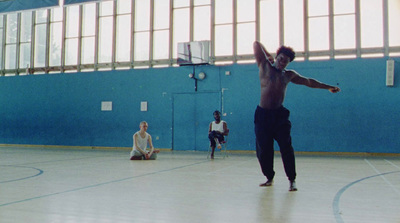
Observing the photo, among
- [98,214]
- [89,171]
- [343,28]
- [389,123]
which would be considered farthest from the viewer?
[343,28]

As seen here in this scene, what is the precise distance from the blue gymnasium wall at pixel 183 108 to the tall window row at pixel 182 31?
1.64ft

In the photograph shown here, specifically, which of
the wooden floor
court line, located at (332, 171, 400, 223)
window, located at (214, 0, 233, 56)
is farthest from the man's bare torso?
window, located at (214, 0, 233, 56)

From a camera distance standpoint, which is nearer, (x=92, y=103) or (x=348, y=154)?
(x=348, y=154)

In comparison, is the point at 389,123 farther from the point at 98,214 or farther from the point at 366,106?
the point at 98,214

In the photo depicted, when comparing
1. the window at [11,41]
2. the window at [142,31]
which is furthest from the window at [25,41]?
the window at [142,31]

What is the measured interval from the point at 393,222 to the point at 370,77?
9297 millimetres

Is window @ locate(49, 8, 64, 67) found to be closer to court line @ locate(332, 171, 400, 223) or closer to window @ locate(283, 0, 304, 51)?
window @ locate(283, 0, 304, 51)

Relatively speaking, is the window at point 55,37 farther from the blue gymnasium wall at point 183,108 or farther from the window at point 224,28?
the window at point 224,28

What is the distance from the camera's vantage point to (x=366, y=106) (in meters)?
11.2

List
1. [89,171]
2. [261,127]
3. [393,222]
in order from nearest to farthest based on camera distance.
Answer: [393,222] → [261,127] → [89,171]

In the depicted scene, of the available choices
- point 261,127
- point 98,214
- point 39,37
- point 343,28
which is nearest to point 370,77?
point 343,28

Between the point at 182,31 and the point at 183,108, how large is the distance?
2.70m

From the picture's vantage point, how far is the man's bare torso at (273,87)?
450 centimetres

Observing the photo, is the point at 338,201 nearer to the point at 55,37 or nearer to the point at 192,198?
the point at 192,198
